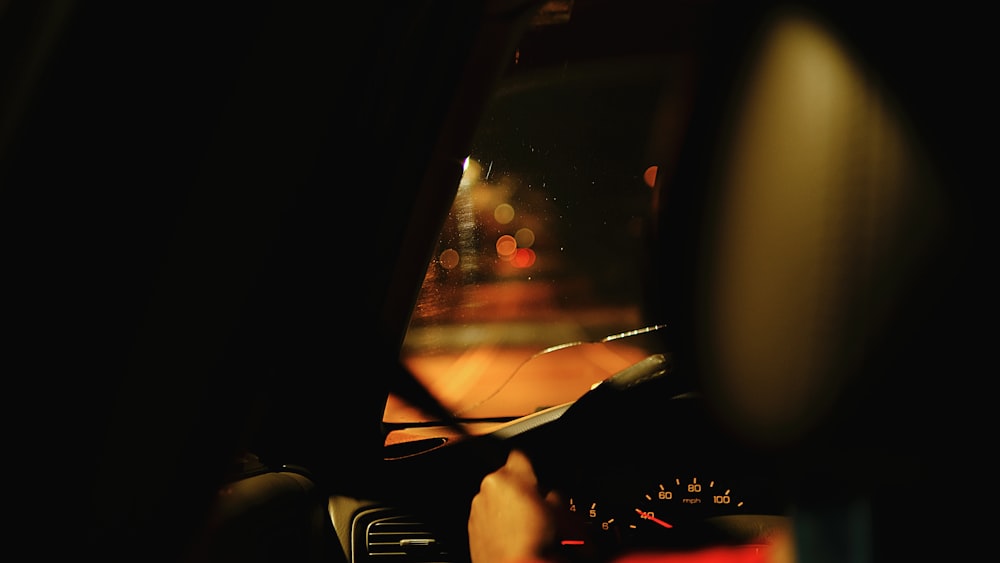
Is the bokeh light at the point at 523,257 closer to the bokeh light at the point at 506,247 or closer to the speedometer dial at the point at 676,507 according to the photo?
the bokeh light at the point at 506,247

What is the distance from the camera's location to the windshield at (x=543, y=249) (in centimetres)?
255

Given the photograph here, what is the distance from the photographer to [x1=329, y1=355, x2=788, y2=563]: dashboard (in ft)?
8.14

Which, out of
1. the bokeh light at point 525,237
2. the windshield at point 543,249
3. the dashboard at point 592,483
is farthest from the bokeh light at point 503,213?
the dashboard at point 592,483

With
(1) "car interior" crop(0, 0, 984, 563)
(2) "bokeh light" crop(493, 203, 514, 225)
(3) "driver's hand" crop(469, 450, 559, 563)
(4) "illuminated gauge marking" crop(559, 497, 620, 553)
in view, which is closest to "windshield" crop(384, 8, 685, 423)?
(2) "bokeh light" crop(493, 203, 514, 225)

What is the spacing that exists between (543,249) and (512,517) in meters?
0.82

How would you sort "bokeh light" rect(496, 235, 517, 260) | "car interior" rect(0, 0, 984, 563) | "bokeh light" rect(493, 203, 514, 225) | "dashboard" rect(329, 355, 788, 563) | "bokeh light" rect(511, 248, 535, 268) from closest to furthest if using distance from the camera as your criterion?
"car interior" rect(0, 0, 984, 563) < "dashboard" rect(329, 355, 788, 563) < "bokeh light" rect(493, 203, 514, 225) < "bokeh light" rect(496, 235, 517, 260) < "bokeh light" rect(511, 248, 535, 268)

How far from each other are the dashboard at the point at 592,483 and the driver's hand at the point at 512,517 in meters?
0.03

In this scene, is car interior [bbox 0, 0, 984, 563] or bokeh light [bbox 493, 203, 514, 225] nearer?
car interior [bbox 0, 0, 984, 563]

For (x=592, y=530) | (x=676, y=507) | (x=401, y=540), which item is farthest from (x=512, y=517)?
(x=676, y=507)

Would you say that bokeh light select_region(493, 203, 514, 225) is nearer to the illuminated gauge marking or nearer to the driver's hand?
the driver's hand

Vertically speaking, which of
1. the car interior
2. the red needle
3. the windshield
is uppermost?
the windshield

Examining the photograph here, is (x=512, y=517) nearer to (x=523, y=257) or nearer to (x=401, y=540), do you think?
(x=401, y=540)

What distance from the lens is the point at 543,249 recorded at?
2.89m

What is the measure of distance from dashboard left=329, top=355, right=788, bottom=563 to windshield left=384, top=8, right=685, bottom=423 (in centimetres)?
10
